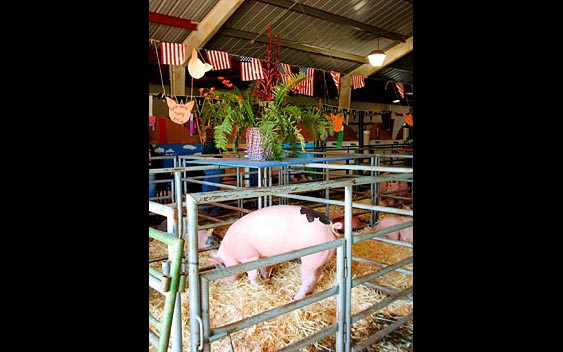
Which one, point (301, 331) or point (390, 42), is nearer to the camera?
point (301, 331)

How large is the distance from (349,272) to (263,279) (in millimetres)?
1121

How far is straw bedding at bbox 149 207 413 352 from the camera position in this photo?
2020mm

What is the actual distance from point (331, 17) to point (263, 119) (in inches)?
214

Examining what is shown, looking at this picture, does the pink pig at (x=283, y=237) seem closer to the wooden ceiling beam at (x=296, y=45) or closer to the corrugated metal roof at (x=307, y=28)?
the corrugated metal roof at (x=307, y=28)

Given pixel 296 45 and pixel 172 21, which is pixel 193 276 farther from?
pixel 296 45

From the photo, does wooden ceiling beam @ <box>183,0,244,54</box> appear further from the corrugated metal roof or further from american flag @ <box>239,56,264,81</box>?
american flag @ <box>239,56,264,81</box>

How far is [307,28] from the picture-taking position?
7.86m

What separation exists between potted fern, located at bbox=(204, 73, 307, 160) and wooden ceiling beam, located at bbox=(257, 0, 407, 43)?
13.7ft
